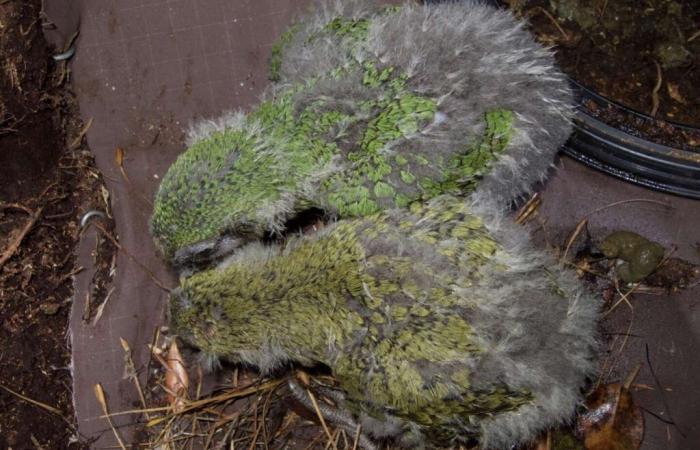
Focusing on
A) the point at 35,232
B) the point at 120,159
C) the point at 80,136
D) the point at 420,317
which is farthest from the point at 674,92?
the point at 35,232

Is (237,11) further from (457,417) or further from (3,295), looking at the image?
(457,417)

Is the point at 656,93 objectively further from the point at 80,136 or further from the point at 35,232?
the point at 35,232

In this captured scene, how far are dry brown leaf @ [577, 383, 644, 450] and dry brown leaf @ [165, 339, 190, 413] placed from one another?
5.83 ft

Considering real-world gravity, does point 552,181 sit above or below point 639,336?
above

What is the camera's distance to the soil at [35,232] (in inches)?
112

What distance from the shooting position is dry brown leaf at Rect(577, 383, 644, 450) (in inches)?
114

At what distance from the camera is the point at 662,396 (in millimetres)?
3023

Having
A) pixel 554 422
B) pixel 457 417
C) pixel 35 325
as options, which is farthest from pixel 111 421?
pixel 554 422

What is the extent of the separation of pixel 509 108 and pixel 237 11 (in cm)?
159

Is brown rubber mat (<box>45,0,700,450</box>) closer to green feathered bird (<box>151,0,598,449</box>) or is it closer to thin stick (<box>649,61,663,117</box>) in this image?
thin stick (<box>649,61,663,117</box>)

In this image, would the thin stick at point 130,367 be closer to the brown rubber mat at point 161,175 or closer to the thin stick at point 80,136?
the brown rubber mat at point 161,175

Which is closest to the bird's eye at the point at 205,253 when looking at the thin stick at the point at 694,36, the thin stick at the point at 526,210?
the thin stick at the point at 526,210

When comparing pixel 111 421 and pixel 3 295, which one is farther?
pixel 111 421

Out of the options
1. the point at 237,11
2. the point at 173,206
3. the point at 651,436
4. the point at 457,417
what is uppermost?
the point at 237,11
